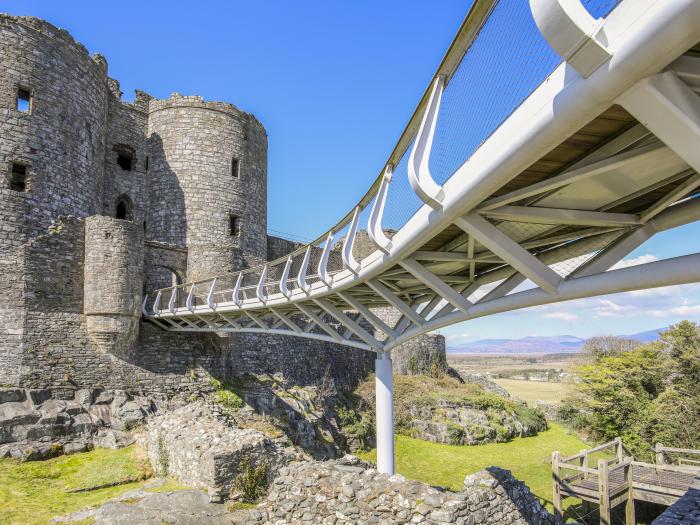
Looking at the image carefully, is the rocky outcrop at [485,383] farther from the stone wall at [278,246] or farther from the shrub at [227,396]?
the shrub at [227,396]

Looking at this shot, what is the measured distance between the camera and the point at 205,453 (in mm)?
9695

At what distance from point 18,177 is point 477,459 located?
17847 mm

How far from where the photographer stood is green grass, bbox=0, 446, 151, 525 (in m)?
8.79

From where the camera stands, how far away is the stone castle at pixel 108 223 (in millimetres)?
13820

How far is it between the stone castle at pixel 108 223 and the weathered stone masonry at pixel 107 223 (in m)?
0.04

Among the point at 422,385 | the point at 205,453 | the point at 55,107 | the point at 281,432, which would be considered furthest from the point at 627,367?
the point at 55,107

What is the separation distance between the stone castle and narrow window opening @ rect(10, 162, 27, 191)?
0.15ft

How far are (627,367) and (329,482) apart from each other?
1676cm

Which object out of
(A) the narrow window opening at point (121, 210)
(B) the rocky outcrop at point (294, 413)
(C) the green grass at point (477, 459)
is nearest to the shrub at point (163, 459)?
(B) the rocky outcrop at point (294, 413)

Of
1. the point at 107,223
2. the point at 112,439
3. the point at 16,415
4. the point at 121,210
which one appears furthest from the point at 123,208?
the point at 112,439

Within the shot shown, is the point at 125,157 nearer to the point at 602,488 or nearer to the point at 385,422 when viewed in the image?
the point at 385,422

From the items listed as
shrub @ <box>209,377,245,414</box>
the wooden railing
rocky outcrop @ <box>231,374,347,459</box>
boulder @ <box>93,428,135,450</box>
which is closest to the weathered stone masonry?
shrub @ <box>209,377,245,414</box>

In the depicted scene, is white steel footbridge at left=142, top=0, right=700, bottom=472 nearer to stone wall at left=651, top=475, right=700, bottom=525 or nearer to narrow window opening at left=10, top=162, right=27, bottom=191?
stone wall at left=651, top=475, right=700, bottom=525

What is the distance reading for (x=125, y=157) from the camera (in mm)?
20812
